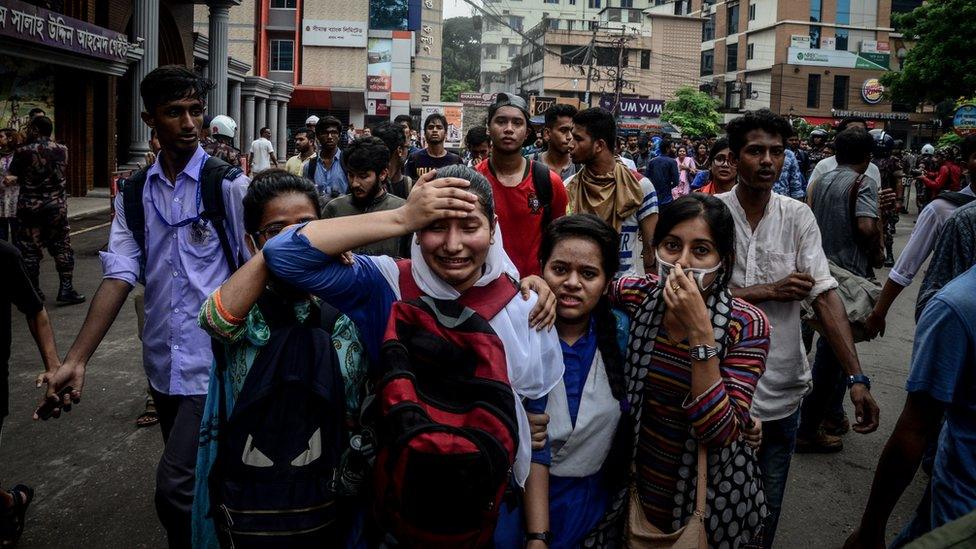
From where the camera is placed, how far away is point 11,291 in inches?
131

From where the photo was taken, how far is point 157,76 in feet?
10.5

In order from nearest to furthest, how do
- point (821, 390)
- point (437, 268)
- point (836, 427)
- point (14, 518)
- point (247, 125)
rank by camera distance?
point (437, 268) < point (14, 518) < point (821, 390) < point (836, 427) < point (247, 125)

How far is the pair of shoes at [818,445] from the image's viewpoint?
5.30 m

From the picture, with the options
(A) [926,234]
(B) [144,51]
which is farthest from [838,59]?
(A) [926,234]

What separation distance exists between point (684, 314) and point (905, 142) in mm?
66552

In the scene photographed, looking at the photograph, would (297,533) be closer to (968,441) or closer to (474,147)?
(968,441)

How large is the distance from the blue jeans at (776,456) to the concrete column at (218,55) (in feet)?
80.4

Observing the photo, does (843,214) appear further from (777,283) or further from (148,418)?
(148,418)

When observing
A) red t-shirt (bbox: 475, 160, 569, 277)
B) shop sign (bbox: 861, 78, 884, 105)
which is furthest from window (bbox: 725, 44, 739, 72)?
red t-shirt (bbox: 475, 160, 569, 277)

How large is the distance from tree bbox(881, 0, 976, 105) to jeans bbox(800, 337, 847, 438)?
24.6 metres

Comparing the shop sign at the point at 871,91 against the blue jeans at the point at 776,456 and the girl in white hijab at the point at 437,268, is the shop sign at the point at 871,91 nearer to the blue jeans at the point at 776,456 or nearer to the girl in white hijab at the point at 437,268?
the blue jeans at the point at 776,456

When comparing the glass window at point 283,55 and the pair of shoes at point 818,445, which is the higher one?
the glass window at point 283,55

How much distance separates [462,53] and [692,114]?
55561 mm

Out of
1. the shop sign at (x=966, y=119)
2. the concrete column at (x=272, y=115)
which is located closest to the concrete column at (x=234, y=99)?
the concrete column at (x=272, y=115)
